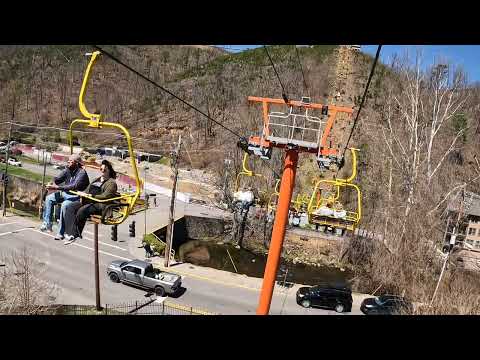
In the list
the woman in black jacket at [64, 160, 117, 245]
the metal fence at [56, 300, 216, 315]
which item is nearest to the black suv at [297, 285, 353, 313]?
the metal fence at [56, 300, 216, 315]

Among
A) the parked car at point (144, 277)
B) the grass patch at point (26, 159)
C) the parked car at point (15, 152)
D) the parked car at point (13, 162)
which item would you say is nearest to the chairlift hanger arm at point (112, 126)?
the parked car at point (144, 277)

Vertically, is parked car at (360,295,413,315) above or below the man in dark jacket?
below

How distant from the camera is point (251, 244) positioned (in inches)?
872

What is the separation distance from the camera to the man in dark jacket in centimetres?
422

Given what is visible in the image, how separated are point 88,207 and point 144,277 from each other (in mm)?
9233

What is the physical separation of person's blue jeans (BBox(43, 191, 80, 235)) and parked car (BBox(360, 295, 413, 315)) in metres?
10.4

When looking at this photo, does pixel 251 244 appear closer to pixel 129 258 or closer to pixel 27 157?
pixel 129 258

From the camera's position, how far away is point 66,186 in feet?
13.8

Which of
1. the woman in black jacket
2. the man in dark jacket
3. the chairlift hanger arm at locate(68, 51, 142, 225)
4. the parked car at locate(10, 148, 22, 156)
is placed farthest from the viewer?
the parked car at locate(10, 148, 22, 156)

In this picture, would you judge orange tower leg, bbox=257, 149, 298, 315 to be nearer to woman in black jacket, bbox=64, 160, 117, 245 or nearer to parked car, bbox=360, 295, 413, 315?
woman in black jacket, bbox=64, 160, 117, 245

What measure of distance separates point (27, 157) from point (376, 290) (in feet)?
102

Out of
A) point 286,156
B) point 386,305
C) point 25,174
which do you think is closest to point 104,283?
point 386,305

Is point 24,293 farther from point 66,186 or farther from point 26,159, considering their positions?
point 26,159
